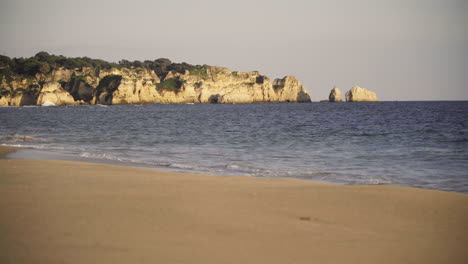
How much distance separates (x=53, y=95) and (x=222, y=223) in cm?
11912

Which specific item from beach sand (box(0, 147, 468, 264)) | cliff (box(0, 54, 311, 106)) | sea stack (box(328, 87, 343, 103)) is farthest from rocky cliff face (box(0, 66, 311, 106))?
beach sand (box(0, 147, 468, 264))

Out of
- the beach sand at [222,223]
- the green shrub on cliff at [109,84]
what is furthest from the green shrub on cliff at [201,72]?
the beach sand at [222,223]

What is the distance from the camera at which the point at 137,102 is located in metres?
125

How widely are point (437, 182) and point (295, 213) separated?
5.59 metres

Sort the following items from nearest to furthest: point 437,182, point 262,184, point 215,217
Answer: point 215,217 < point 262,184 < point 437,182

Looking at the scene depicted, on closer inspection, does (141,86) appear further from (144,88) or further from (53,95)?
(53,95)

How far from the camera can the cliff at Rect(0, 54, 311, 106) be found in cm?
11306

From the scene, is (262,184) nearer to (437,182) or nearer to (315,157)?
(437,182)

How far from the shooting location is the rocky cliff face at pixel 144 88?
371 feet

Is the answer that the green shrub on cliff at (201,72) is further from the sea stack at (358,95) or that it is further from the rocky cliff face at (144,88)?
the sea stack at (358,95)

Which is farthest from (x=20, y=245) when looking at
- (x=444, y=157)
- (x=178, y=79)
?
(x=178, y=79)

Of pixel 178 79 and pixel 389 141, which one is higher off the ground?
pixel 178 79

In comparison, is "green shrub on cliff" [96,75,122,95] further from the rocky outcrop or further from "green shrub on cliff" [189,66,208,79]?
"green shrub on cliff" [189,66,208,79]

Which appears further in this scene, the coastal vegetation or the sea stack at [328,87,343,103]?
the sea stack at [328,87,343,103]
